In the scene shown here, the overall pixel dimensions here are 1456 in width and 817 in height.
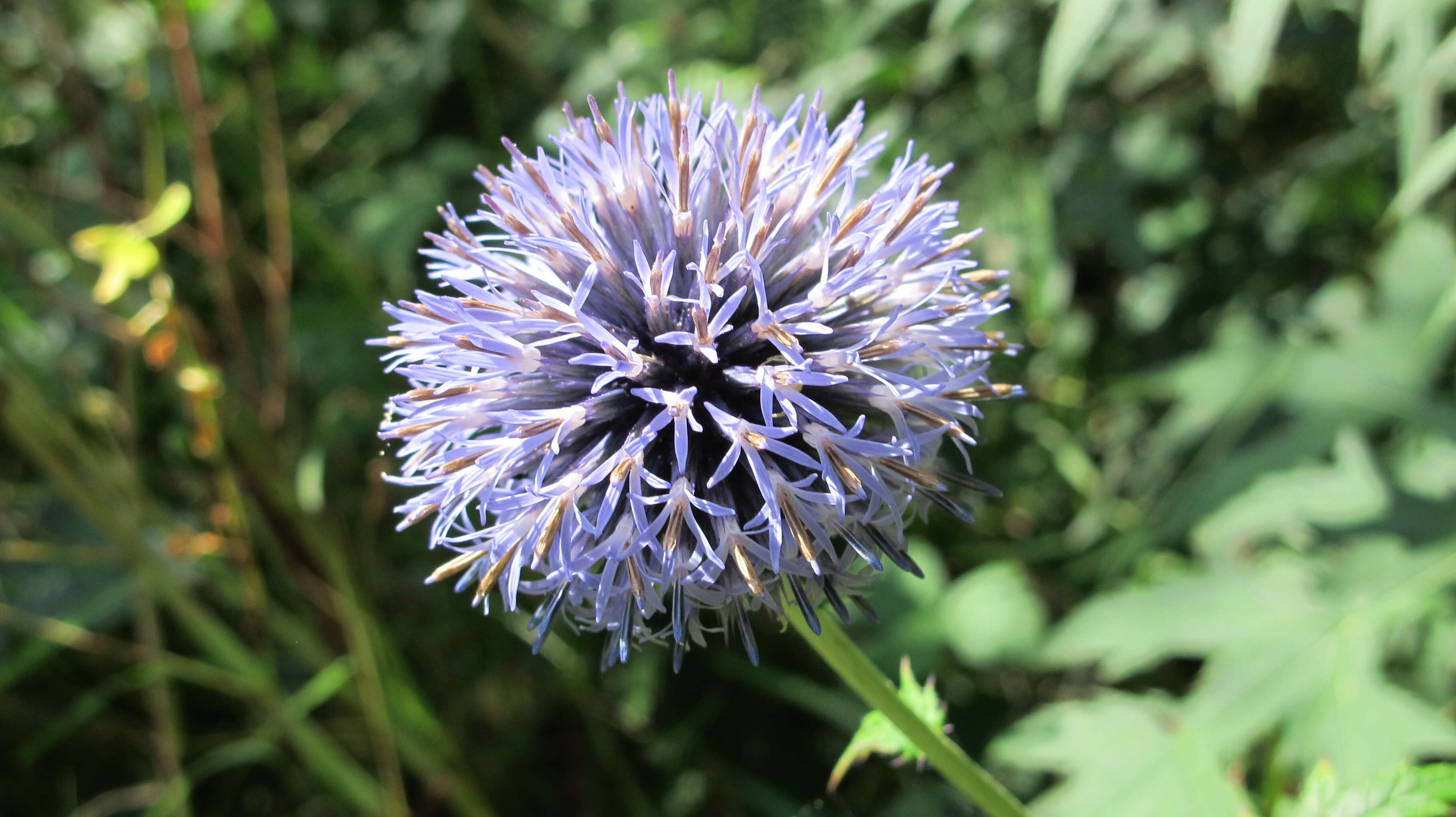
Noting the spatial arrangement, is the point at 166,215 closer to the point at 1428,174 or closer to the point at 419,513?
the point at 419,513

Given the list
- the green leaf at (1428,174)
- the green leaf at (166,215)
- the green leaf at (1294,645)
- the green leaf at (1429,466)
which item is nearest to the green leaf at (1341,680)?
the green leaf at (1294,645)

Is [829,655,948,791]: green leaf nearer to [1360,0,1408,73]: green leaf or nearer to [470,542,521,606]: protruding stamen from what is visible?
[470,542,521,606]: protruding stamen

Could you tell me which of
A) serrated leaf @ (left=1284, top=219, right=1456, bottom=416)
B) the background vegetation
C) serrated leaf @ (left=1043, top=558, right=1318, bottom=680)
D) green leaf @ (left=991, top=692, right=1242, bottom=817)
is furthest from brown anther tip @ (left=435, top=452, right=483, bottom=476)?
serrated leaf @ (left=1284, top=219, right=1456, bottom=416)

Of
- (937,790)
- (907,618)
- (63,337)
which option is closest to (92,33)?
(63,337)

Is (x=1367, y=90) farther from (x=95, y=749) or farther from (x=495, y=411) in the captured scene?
(x=95, y=749)

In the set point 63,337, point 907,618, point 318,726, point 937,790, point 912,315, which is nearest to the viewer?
point 912,315
